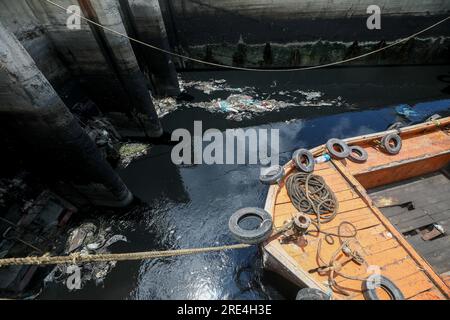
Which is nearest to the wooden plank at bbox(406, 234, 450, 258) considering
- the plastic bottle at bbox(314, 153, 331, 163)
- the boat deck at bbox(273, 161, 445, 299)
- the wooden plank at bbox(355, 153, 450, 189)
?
the wooden plank at bbox(355, 153, 450, 189)

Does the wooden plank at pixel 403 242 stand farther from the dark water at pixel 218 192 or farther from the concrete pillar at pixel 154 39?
the concrete pillar at pixel 154 39

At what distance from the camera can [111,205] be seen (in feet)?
24.0

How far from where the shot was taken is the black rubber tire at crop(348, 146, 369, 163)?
20.0ft

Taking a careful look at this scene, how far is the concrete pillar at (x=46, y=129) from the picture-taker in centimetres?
468

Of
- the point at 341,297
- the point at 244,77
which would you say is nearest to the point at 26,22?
the point at 244,77

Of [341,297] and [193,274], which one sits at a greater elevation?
[341,297]

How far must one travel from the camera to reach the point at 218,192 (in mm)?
8023

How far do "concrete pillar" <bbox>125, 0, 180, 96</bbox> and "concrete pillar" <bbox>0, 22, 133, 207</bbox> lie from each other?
6813mm

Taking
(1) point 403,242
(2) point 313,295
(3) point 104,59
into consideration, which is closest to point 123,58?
(3) point 104,59

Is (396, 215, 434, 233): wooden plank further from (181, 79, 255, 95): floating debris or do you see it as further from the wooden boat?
(181, 79, 255, 95): floating debris

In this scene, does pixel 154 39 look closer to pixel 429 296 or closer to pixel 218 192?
pixel 218 192

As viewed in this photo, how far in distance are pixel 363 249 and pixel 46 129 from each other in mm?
7083
